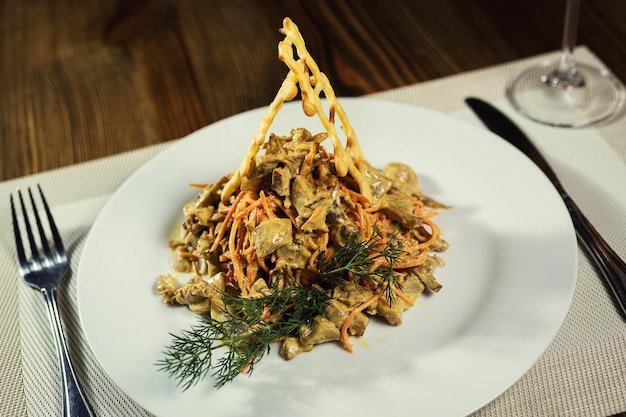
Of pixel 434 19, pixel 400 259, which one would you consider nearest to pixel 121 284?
pixel 400 259

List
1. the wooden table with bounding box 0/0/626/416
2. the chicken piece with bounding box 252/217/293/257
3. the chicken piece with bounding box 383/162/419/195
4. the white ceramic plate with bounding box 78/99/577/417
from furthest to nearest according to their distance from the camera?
1. the wooden table with bounding box 0/0/626/416
2. the chicken piece with bounding box 383/162/419/195
3. the chicken piece with bounding box 252/217/293/257
4. the white ceramic plate with bounding box 78/99/577/417

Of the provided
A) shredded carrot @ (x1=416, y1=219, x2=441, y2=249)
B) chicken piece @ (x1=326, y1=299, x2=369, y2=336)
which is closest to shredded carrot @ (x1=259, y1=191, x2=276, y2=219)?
chicken piece @ (x1=326, y1=299, x2=369, y2=336)

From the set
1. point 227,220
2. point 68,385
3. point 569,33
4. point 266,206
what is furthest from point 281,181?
point 569,33

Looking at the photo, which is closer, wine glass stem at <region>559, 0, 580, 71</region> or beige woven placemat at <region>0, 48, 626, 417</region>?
beige woven placemat at <region>0, 48, 626, 417</region>

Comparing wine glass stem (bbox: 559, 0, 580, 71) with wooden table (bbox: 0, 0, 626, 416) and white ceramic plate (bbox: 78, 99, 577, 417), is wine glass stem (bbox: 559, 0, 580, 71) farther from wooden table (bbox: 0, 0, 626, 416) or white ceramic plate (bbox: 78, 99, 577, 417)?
white ceramic plate (bbox: 78, 99, 577, 417)

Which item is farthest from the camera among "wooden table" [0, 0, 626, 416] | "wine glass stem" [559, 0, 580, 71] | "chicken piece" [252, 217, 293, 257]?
"wooden table" [0, 0, 626, 416]

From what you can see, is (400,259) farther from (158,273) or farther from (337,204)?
(158,273)

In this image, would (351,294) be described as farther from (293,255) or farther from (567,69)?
(567,69)
